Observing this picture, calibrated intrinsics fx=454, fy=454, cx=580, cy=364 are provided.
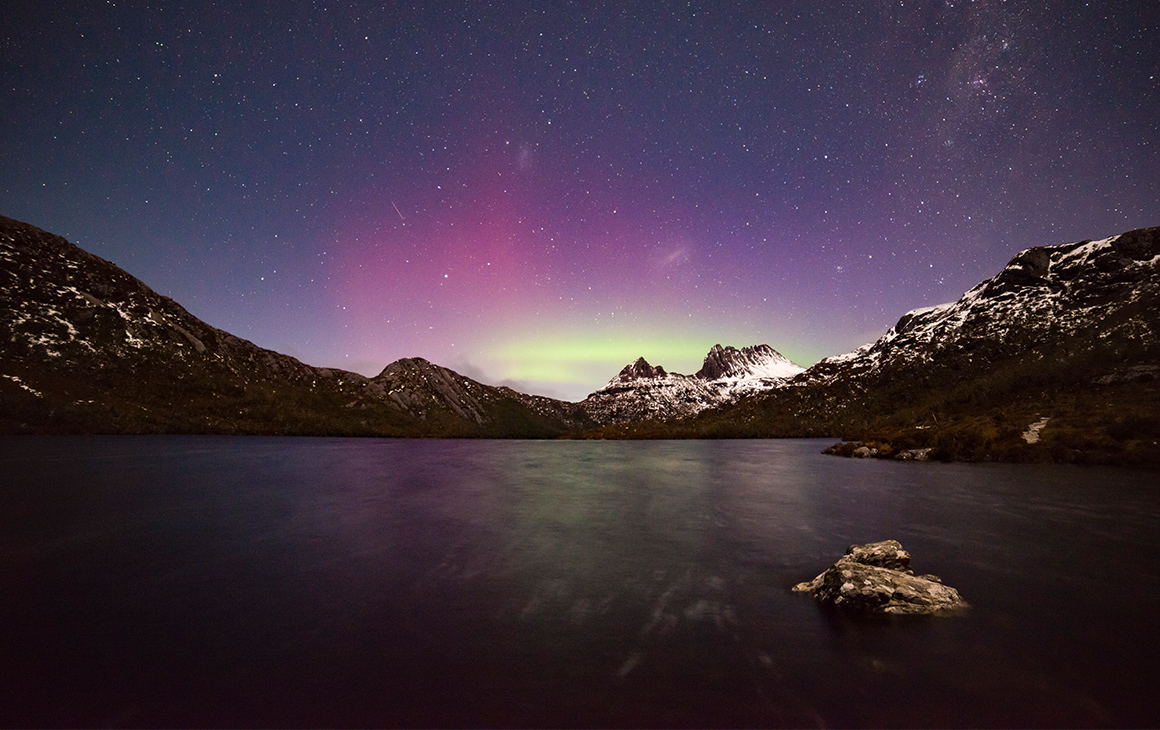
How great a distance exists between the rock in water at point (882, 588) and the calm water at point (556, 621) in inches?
29.6

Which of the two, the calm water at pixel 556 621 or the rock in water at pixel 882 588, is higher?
the rock in water at pixel 882 588

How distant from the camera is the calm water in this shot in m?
10.5

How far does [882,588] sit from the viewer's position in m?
15.6

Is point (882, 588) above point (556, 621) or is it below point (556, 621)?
above

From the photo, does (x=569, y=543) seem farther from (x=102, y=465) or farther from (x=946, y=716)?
(x=102, y=465)

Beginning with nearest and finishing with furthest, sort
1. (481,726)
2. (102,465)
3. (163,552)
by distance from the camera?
(481,726), (163,552), (102,465)

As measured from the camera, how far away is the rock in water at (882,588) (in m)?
15.4

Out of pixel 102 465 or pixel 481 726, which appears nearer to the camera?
pixel 481 726

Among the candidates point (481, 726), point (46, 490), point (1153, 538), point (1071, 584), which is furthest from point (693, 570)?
point (46, 490)

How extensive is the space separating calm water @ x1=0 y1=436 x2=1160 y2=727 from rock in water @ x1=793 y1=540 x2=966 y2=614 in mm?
751

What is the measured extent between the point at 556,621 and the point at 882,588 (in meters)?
11.3

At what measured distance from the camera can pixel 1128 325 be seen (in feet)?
526

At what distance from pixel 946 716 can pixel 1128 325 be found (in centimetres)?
23998

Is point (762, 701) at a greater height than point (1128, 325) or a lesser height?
lesser
